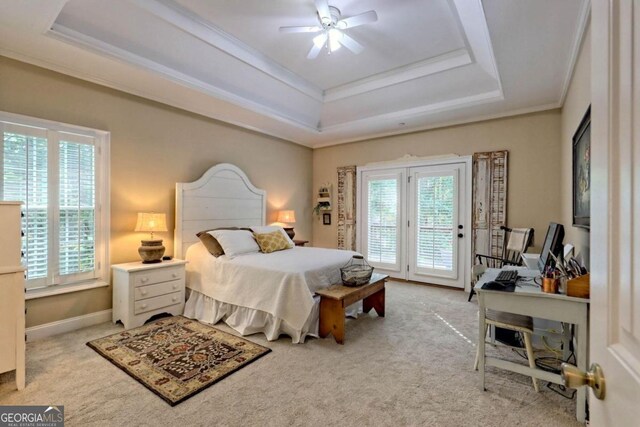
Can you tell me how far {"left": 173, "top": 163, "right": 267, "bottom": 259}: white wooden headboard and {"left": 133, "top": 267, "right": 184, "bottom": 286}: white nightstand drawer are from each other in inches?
18.1

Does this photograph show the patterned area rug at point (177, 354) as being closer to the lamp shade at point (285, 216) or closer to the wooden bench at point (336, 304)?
the wooden bench at point (336, 304)

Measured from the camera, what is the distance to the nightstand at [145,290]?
314cm

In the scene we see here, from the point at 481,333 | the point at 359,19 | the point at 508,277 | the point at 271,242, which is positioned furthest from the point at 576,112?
the point at 271,242

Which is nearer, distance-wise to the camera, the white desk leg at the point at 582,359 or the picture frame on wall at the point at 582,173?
the white desk leg at the point at 582,359

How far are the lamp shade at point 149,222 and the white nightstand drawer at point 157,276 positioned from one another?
473 mm

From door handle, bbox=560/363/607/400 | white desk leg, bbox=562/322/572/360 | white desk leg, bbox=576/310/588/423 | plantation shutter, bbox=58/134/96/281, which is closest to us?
door handle, bbox=560/363/607/400

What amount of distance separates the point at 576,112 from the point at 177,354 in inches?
165

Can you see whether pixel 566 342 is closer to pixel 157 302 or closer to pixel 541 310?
pixel 541 310

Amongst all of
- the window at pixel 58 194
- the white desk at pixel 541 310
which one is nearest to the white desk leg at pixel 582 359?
the white desk at pixel 541 310

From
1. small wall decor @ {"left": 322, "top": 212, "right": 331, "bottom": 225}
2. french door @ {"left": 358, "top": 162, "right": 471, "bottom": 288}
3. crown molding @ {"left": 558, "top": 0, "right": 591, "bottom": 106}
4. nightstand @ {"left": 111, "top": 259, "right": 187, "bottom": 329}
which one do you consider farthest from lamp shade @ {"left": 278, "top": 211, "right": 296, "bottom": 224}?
crown molding @ {"left": 558, "top": 0, "right": 591, "bottom": 106}

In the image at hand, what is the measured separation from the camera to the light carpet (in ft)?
6.06

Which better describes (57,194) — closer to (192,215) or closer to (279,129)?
(192,215)

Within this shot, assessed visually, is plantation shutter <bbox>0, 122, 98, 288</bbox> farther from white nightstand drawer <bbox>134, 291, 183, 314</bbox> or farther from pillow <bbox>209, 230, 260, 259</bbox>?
pillow <bbox>209, 230, 260, 259</bbox>

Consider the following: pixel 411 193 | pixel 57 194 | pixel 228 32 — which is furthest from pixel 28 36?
pixel 411 193
